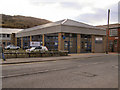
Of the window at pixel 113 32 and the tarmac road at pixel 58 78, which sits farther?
the window at pixel 113 32

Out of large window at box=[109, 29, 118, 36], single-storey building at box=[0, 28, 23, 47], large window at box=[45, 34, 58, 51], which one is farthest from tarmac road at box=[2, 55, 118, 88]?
single-storey building at box=[0, 28, 23, 47]

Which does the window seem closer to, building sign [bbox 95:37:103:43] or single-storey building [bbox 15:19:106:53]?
single-storey building [bbox 15:19:106:53]

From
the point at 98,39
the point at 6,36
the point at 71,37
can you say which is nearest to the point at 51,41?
the point at 71,37

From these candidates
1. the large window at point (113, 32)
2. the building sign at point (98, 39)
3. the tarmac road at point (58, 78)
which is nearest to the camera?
the tarmac road at point (58, 78)

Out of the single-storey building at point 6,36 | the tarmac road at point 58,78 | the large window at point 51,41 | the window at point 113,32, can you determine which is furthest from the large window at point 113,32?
the single-storey building at point 6,36

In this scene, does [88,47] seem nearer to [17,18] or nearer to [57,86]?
[57,86]

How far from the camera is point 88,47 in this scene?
3259 centimetres

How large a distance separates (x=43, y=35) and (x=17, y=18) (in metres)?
148

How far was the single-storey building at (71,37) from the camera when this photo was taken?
1063 inches

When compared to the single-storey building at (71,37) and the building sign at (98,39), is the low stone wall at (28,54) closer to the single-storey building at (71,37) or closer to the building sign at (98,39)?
the single-storey building at (71,37)

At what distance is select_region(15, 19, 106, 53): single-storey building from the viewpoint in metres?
27.0

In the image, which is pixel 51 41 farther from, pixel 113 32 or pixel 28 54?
pixel 113 32

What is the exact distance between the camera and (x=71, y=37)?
28750 mm

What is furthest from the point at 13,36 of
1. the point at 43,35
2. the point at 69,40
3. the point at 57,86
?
the point at 57,86
